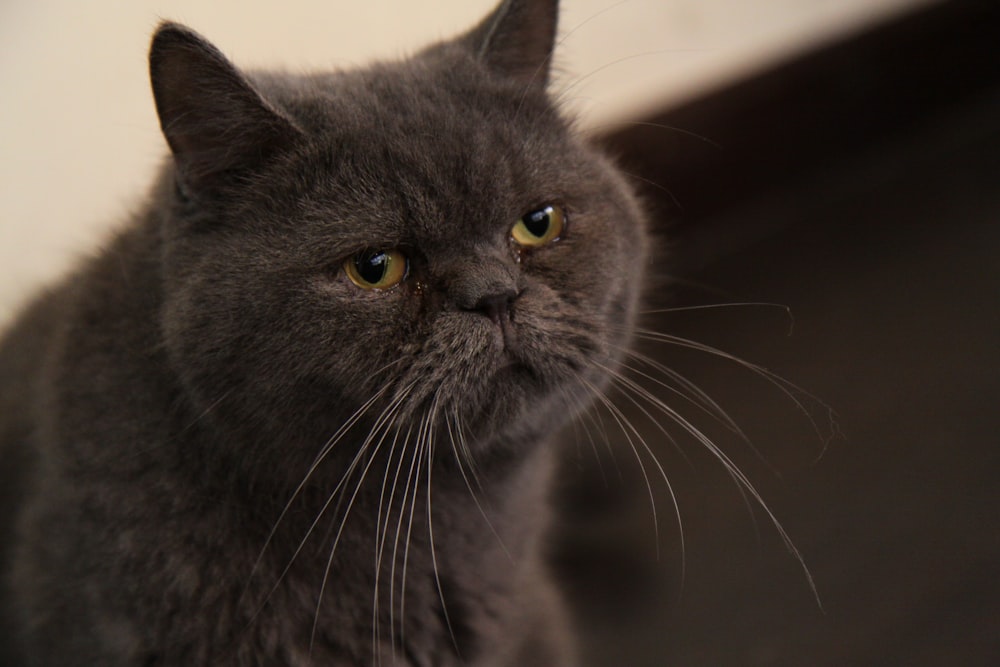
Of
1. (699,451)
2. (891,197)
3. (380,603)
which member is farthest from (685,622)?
(891,197)

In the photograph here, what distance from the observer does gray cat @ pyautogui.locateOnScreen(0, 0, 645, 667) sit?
2.49ft

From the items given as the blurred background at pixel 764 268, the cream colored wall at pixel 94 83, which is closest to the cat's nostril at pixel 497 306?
the blurred background at pixel 764 268

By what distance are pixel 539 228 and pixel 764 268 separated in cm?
105

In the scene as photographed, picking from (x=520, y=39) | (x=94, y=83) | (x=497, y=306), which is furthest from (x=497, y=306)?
(x=94, y=83)

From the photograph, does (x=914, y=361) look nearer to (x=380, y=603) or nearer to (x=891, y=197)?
(x=891, y=197)

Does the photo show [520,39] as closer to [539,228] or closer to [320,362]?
[539,228]

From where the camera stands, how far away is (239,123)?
76 cm

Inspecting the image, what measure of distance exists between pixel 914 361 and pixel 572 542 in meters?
0.63

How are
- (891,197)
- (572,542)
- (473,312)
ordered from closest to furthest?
(473,312)
(572,542)
(891,197)

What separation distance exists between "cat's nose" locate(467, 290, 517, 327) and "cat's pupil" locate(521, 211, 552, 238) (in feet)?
0.32

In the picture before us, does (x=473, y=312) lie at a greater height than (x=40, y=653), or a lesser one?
greater

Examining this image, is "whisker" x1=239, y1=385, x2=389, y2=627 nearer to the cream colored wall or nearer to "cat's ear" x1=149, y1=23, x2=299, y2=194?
"cat's ear" x1=149, y1=23, x2=299, y2=194

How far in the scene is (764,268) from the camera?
5.82 feet

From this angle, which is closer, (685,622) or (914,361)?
(685,622)
